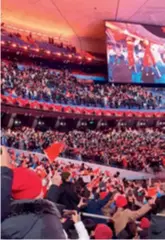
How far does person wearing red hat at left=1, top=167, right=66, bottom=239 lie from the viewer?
172 centimetres

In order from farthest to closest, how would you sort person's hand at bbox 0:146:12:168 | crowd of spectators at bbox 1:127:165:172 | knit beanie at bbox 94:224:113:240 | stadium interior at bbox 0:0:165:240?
stadium interior at bbox 0:0:165:240
crowd of spectators at bbox 1:127:165:172
knit beanie at bbox 94:224:113:240
person's hand at bbox 0:146:12:168

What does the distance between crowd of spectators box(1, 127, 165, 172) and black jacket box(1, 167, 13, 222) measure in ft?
47.7

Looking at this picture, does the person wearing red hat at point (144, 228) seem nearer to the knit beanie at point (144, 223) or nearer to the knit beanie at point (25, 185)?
the knit beanie at point (144, 223)

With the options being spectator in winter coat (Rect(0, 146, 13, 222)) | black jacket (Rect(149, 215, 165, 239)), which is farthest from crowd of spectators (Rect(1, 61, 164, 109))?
spectator in winter coat (Rect(0, 146, 13, 222))

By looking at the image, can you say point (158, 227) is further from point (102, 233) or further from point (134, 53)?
point (134, 53)

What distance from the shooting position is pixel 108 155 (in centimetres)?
2030

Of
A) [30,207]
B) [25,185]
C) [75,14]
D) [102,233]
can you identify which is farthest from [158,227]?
[75,14]

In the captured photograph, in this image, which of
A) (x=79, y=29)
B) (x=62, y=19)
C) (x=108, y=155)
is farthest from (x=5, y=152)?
(x=79, y=29)

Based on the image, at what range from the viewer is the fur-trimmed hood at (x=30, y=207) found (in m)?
1.80

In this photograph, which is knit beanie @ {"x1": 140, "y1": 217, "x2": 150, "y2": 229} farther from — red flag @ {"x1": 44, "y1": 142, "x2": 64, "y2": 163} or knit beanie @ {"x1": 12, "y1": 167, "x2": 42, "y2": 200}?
knit beanie @ {"x1": 12, "y1": 167, "x2": 42, "y2": 200}

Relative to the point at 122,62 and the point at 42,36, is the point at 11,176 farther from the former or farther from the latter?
the point at 42,36

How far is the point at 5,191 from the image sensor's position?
5.96 ft

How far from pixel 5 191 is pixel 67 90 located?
80.6 ft

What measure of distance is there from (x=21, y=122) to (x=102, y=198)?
18233mm
